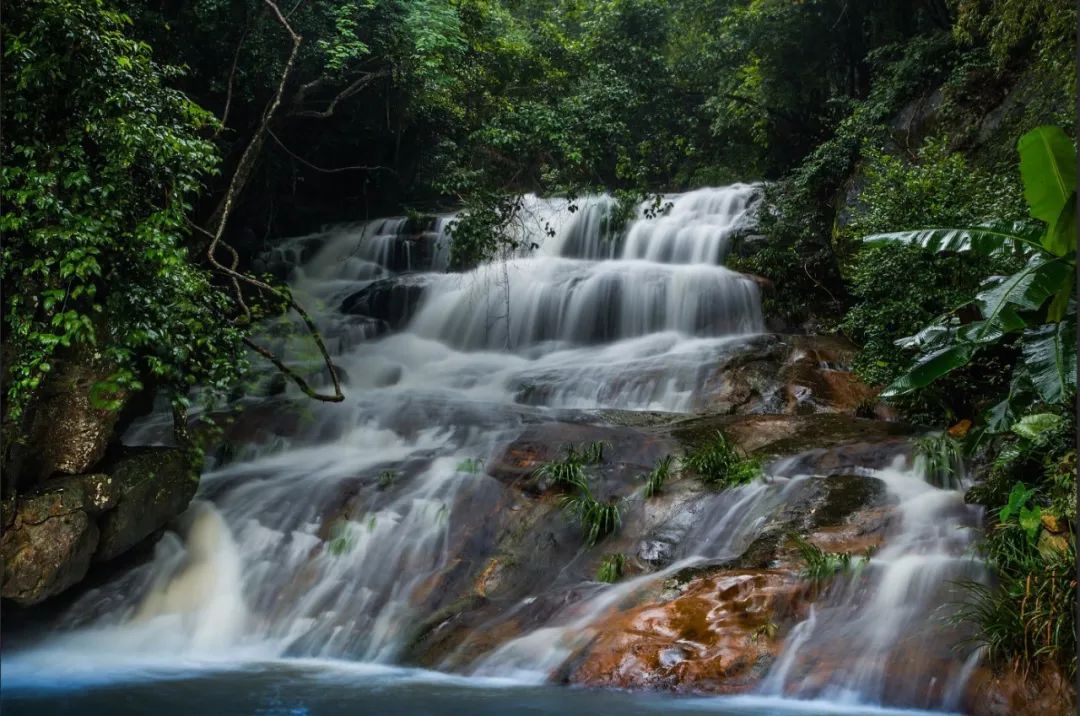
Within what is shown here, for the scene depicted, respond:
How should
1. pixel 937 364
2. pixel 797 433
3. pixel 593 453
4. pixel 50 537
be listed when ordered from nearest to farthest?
pixel 937 364 < pixel 50 537 < pixel 593 453 < pixel 797 433

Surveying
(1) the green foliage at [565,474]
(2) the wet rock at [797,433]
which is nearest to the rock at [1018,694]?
(2) the wet rock at [797,433]

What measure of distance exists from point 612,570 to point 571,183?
628cm

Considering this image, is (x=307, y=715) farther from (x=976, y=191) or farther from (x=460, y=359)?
(x=460, y=359)

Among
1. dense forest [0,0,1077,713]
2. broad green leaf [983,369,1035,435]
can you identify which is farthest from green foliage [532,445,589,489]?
broad green leaf [983,369,1035,435]

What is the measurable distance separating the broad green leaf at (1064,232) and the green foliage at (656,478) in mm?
4204

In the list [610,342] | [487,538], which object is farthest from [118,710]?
[610,342]

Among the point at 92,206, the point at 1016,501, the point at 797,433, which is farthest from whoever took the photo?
the point at 797,433

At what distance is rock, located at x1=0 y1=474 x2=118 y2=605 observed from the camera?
6648mm

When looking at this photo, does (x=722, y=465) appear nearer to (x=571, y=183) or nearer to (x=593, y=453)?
(x=593, y=453)

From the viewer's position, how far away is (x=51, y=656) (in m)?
7.03

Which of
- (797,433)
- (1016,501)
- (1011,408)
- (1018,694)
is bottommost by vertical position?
(1018,694)

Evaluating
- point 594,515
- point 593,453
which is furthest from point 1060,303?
point 593,453

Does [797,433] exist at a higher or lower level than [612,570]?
higher

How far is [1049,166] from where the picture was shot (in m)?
4.89
